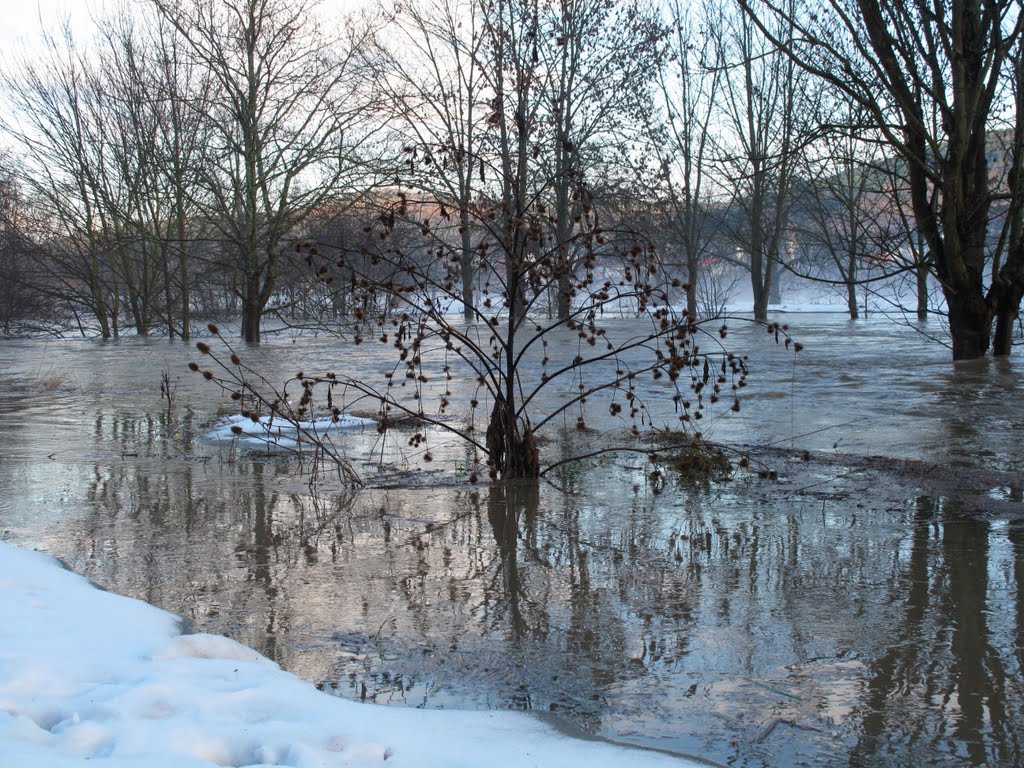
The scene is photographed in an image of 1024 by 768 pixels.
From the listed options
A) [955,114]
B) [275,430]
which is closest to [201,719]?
[275,430]

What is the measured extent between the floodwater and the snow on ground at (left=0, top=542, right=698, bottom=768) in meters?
0.24

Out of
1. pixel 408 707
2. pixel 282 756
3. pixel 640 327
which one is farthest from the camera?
pixel 640 327

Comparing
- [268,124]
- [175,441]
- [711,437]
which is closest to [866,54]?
[711,437]

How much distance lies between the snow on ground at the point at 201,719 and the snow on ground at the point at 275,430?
3.92m

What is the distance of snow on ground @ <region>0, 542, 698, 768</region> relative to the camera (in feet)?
7.66

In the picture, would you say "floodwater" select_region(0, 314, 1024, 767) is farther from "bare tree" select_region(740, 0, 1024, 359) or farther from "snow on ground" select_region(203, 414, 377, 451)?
"bare tree" select_region(740, 0, 1024, 359)

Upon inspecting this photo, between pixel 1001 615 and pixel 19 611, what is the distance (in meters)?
3.47

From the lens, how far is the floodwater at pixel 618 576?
292cm

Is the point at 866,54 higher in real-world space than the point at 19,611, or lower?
higher

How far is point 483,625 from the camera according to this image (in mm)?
3646

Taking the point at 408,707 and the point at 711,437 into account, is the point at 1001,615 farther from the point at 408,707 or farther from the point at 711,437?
the point at 711,437

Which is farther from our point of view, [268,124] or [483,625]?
[268,124]

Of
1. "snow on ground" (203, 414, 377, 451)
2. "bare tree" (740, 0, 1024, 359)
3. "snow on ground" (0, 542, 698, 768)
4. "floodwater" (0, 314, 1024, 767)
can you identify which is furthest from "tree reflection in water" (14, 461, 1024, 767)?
"bare tree" (740, 0, 1024, 359)

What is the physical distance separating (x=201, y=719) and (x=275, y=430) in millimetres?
5366
